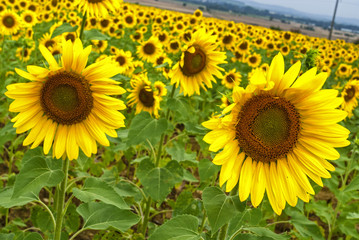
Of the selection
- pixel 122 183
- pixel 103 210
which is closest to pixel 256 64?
pixel 122 183

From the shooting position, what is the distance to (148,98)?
163 inches

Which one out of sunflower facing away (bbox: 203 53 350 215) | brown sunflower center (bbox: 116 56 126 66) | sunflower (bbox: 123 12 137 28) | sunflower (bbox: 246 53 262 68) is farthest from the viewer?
sunflower (bbox: 123 12 137 28)

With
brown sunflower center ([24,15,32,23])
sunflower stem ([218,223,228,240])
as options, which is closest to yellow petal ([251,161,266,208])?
sunflower stem ([218,223,228,240])

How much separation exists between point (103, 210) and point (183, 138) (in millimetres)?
2778

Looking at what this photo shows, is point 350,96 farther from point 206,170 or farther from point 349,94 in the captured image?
point 206,170

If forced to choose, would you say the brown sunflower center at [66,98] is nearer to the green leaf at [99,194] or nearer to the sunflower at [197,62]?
the green leaf at [99,194]

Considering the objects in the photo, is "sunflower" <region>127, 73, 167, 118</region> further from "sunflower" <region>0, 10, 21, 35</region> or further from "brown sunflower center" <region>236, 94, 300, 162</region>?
"sunflower" <region>0, 10, 21, 35</region>

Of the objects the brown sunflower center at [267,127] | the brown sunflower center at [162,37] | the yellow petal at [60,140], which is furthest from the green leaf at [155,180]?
the brown sunflower center at [162,37]

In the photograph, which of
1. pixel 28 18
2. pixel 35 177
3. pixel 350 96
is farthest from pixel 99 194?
pixel 28 18

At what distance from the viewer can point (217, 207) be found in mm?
1713

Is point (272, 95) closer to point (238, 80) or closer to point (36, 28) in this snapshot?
point (238, 80)

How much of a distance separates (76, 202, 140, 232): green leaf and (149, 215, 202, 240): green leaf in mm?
338

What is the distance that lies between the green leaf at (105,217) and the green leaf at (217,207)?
22.0 inches

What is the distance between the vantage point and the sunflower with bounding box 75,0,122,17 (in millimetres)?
2930
